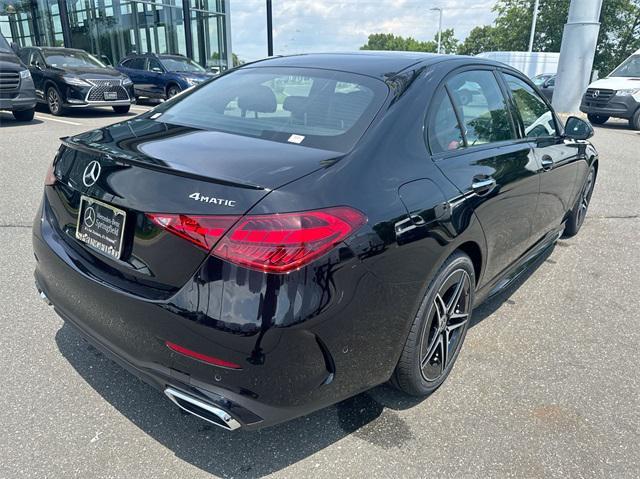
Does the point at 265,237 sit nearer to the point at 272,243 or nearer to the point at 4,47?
the point at 272,243

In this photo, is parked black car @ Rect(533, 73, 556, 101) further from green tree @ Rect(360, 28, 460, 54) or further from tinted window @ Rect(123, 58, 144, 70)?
green tree @ Rect(360, 28, 460, 54)

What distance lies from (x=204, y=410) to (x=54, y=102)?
1241 centimetres

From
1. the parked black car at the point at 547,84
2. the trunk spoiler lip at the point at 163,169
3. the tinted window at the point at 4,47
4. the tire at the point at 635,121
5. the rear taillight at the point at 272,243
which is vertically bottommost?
the tire at the point at 635,121

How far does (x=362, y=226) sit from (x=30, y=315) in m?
2.44

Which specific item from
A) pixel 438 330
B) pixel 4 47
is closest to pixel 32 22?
pixel 4 47

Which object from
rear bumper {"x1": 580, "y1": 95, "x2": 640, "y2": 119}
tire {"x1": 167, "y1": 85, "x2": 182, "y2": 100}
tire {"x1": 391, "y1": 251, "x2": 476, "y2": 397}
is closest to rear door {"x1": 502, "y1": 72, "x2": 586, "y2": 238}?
tire {"x1": 391, "y1": 251, "x2": 476, "y2": 397}

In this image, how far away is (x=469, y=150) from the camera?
2.71 m

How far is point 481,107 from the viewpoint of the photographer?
3.02 meters

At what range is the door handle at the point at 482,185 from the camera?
2.59 m

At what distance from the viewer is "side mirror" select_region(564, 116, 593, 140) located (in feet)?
13.2

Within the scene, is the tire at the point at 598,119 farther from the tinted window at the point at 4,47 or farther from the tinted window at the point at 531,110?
the tinted window at the point at 4,47

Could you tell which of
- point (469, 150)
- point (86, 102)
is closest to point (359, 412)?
point (469, 150)

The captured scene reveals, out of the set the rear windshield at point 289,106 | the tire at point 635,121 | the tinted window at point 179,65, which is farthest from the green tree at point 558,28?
the rear windshield at point 289,106

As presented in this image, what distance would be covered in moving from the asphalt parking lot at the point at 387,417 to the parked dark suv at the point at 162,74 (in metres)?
12.2
